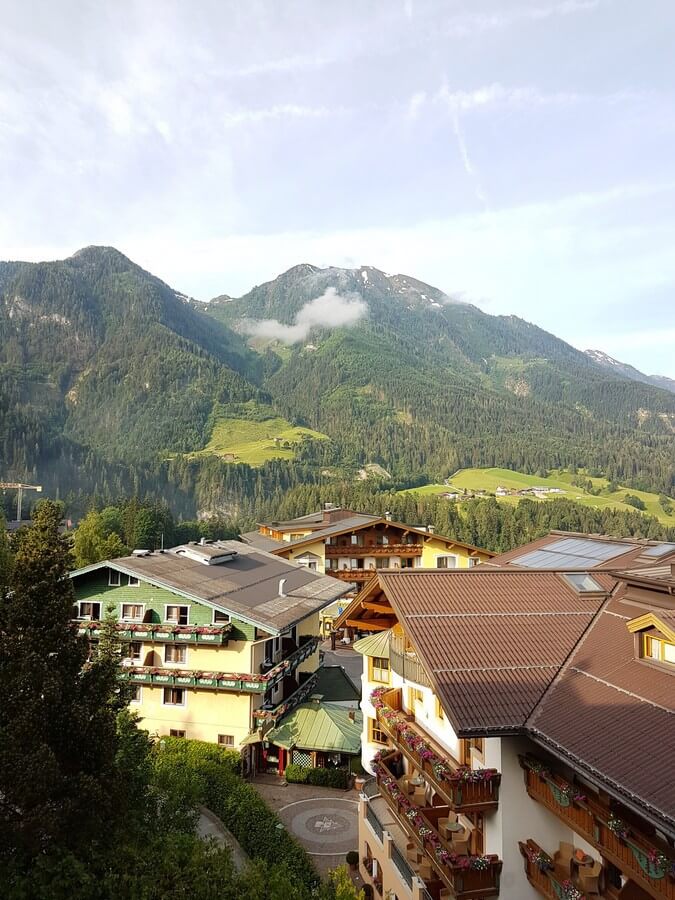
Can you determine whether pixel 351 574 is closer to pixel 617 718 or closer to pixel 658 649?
pixel 658 649

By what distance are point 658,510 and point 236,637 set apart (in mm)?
190560

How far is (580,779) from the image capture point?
44.4 ft

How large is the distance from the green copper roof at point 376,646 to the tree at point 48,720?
1039 centimetres

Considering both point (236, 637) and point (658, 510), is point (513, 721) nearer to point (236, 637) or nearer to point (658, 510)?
point (236, 637)

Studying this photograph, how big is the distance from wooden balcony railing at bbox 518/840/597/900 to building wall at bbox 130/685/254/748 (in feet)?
69.5

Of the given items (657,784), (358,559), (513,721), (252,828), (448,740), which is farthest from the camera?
(358,559)

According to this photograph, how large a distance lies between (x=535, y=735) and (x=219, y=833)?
61.9ft

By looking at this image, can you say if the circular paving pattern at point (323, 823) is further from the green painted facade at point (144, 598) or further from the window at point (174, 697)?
the green painted facade at point (144, 598)

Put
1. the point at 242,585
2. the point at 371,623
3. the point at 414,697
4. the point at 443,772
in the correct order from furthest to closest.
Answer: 1. the point at 242,585
2. the point at 371,623
3. the point at 414,697
4. the point at 443,772

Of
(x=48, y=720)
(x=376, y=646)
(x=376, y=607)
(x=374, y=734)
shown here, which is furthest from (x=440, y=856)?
(x=374, y=734)

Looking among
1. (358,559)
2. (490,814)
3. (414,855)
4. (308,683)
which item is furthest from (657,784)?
(358,559)

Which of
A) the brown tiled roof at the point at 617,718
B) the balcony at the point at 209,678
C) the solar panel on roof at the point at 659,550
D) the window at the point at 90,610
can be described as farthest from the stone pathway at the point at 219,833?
the solar panel on roof at the point at 659,550

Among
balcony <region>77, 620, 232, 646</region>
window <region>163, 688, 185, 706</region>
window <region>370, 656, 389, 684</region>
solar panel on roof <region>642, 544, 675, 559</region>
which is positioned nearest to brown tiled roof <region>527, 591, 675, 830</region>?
window <region>370, 656, 389, 684</region>

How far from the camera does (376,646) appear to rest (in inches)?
927
